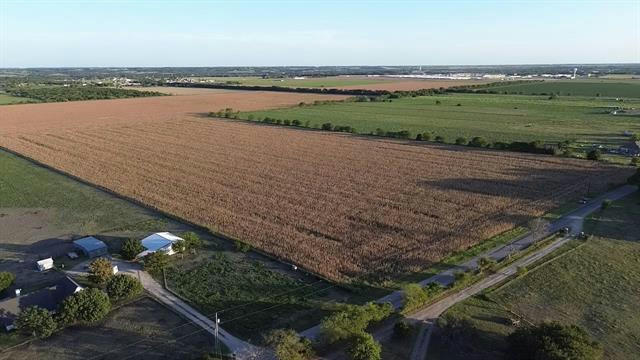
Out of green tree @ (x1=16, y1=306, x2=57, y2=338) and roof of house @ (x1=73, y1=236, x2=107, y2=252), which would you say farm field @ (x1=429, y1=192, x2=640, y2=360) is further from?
roof of house @ (x1=73, y1=236, x2=107, y2=252)

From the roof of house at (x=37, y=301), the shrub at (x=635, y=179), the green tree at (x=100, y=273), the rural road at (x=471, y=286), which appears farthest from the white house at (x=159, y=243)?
the shrub at (x=635, y=179)

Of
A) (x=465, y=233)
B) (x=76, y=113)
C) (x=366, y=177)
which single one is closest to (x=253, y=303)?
(x=465, y=233)

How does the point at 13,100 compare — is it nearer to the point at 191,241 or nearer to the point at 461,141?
the point at 461,141

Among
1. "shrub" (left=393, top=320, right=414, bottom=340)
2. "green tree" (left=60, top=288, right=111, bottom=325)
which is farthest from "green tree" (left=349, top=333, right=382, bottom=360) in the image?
"green tree" (left=60, top=288, right=111, bottom=325)

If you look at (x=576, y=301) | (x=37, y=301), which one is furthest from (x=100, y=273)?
(x=576, y=301)

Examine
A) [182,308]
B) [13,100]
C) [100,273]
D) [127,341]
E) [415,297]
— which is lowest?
[127,341]

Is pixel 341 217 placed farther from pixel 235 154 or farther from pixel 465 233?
pixel 235 154
